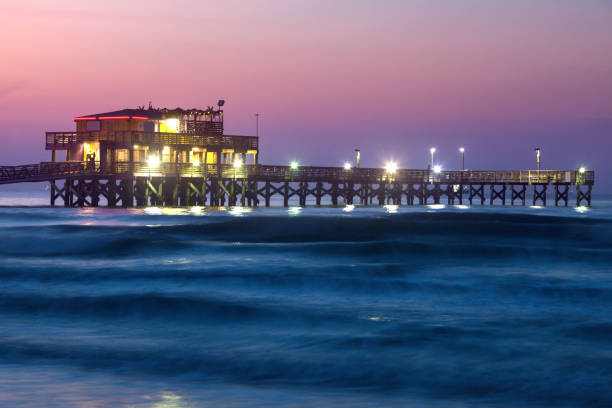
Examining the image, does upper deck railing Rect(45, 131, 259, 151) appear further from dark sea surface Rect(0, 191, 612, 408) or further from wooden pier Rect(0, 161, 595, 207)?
dark sea surface Rect(0, 191, 612, 408)

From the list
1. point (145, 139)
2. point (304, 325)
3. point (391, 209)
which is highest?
point (145, 139)

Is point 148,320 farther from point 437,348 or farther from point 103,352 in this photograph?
point 437,348

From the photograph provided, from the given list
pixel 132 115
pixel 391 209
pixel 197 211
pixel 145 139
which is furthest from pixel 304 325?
pixel 391 209

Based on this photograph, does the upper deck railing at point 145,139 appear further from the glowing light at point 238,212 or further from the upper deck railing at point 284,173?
the glowing light at point 238,212

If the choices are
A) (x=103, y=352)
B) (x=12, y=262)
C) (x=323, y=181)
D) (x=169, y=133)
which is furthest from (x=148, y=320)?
(x=323, y=181)

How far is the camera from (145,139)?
60.2 meters

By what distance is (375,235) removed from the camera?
125 feet

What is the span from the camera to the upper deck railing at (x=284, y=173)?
2200 inches

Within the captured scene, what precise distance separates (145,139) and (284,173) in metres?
13.3

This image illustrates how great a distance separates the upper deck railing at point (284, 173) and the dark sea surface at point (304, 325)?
25.4m

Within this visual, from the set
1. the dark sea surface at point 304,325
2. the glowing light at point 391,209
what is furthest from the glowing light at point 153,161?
the dark sea surface at point 304,325

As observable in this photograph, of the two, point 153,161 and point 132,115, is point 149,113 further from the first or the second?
point 153,161

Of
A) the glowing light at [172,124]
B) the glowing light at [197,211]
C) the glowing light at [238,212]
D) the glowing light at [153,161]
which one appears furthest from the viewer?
the glowing light at [172,124]

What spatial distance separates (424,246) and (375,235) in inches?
A: 304
